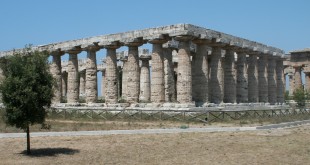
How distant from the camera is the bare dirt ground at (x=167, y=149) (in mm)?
16562

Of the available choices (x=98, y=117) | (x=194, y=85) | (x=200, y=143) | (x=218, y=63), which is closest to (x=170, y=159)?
(x=200, y=143)

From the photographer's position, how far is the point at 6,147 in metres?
19.0

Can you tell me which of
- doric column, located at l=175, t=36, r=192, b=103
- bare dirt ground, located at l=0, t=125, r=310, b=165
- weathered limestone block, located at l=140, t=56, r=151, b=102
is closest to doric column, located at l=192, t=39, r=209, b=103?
doric column, located at l=175, t=36, r=192, b=103

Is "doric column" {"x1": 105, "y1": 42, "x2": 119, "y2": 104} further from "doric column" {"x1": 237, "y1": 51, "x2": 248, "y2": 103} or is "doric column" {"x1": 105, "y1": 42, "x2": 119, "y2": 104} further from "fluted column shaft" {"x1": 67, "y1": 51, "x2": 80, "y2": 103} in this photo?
"doric column" {"x1": 237, "y1": 51, "x2": 248, "y2": 103}

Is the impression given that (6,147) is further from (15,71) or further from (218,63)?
(218,63)

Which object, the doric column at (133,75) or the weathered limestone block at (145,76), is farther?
the weathered limestone block at (145,76)

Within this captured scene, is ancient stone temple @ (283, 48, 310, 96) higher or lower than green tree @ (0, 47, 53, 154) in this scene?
higher

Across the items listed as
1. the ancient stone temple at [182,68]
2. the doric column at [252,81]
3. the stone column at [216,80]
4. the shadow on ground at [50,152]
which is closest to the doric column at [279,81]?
the ancient stone temple at [182,68]

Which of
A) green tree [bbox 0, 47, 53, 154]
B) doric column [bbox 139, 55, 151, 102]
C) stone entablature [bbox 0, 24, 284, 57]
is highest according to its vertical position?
stone entablature [bbox 0, 24, 284, 57]

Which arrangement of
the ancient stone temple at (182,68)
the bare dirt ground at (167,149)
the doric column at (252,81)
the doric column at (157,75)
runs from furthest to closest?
the doric column at (252,81) < the doric column at (157,75) < the ancient stone temple at (182,68) < the bare dirt ground at (167,149)

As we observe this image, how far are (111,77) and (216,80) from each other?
36.0 ft

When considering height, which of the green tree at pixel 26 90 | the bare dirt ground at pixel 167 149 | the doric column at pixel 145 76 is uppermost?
the doric column at pixel 145 76

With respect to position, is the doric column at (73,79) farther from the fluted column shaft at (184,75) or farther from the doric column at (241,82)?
the doric column at (241,82)

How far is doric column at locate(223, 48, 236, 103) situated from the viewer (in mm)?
43906
